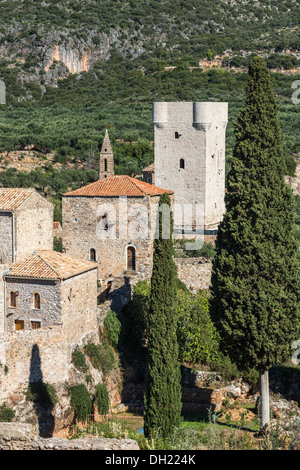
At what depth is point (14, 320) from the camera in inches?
890

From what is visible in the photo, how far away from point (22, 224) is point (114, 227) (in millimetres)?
4031

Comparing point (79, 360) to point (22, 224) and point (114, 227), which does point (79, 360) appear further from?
point (114, 227)

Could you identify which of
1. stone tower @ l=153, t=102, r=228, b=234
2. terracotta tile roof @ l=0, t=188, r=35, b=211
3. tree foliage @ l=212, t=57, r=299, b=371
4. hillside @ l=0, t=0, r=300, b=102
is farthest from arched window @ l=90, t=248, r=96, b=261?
hillside @ l=0, t=0, r=300, b=102

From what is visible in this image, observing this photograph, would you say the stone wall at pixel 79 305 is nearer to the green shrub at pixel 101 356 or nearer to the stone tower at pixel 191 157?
the green shrub at pixel 101 356

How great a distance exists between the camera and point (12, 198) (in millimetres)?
23906

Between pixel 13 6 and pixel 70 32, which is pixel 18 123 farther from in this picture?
pixel 13 6

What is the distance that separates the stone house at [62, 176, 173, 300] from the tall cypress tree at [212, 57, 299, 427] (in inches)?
279

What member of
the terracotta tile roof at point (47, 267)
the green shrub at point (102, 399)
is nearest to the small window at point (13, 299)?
the terracotta tile roof at point (47, 267)

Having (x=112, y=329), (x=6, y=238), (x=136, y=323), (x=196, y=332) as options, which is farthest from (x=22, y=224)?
(x=196, y=332)

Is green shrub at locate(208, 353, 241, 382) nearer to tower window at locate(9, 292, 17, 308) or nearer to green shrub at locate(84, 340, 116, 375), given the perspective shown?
green shrub at locate(84, 340, 116, 375)

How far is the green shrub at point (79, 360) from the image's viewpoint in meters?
22.2

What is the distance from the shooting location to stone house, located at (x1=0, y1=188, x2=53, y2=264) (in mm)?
23297

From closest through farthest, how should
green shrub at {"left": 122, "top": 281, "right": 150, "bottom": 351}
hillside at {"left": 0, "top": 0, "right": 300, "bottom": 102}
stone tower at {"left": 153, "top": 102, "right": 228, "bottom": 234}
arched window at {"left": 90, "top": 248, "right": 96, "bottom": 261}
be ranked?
green shrub at {"left": 122, "top": 281, "right": 150, "bottom": 351}
arched window at {"left": 90, "top": 248, "right": 96, "bottom": 261}
stone tower at {"left": 153, "top": 102, "right": 228, "bottom": 234}
hillside at {"left": 0, "top": 0, "right": 300, "bottom": 102}
